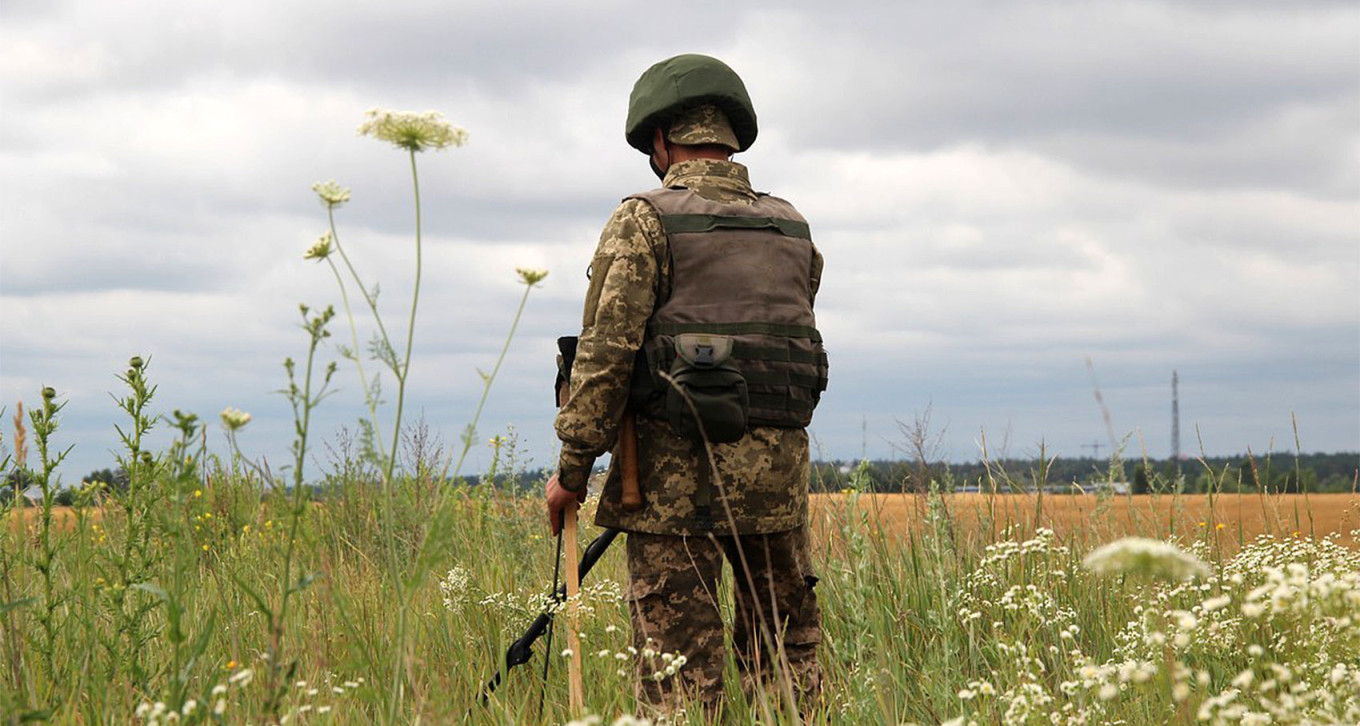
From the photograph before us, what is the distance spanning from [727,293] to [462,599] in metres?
1.92

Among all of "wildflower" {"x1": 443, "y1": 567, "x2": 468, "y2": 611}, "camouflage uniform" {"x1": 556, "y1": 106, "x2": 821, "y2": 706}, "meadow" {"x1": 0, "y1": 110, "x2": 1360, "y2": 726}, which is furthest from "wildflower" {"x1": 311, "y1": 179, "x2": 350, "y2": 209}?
"wildflower" {"x1": 443, "y1": 567, "x2": 468, "y2": 611}

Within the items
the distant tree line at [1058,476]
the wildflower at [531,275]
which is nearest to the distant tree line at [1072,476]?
the distant tree line at [1058,476]

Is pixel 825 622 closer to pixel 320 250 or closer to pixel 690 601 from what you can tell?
pixel 690 601

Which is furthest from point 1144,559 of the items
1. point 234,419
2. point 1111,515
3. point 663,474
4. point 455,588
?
point 1111,515

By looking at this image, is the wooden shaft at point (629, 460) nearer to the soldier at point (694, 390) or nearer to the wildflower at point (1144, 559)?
the soldier at point (694, 390)

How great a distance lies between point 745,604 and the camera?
4.48 meters

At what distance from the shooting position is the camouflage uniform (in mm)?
3975

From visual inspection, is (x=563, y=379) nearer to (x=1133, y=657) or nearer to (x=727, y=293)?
(x=727, y=293)

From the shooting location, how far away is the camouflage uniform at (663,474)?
3.97m

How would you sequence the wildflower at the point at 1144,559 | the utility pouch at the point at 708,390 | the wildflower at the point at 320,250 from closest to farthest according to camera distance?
1. the wildflower at the point at 1144,559
2. the wildflower at the point at 320,250
3. the utility pouch at the point at 708,390

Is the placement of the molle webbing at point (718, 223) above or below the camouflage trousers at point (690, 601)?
above

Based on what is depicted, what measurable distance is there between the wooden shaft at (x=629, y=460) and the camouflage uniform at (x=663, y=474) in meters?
0.03

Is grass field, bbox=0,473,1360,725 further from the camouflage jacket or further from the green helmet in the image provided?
the green helmet

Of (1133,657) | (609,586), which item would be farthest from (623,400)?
(1133,657)
